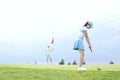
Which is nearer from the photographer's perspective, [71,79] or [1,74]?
[71,79]

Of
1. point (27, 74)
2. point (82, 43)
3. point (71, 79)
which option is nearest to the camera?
point (71, 79)

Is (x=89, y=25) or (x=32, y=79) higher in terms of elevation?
(x=89, y=25)

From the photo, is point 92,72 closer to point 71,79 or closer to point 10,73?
point 71,79

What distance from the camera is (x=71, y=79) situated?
1505cm

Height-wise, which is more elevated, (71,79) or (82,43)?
(82,43)

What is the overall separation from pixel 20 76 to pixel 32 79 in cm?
83

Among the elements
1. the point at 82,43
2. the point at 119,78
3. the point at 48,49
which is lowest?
the point at 119,78

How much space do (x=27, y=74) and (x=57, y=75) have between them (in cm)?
130

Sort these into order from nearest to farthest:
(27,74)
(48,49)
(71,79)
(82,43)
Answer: (71,79), (27,74), (82,43), (48,49)

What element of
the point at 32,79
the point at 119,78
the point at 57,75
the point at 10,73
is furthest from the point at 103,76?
the point at 10,73

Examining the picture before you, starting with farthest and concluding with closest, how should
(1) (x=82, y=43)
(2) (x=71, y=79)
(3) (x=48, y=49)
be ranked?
(3) (x=48, y=49) < (1) (x=82, y=43) < (2) (x=71, y=79)

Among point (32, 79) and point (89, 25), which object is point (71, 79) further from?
point (89, 25)

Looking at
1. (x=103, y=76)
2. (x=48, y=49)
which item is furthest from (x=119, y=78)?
(x=48, y=49)

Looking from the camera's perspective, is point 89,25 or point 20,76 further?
point 89,25
